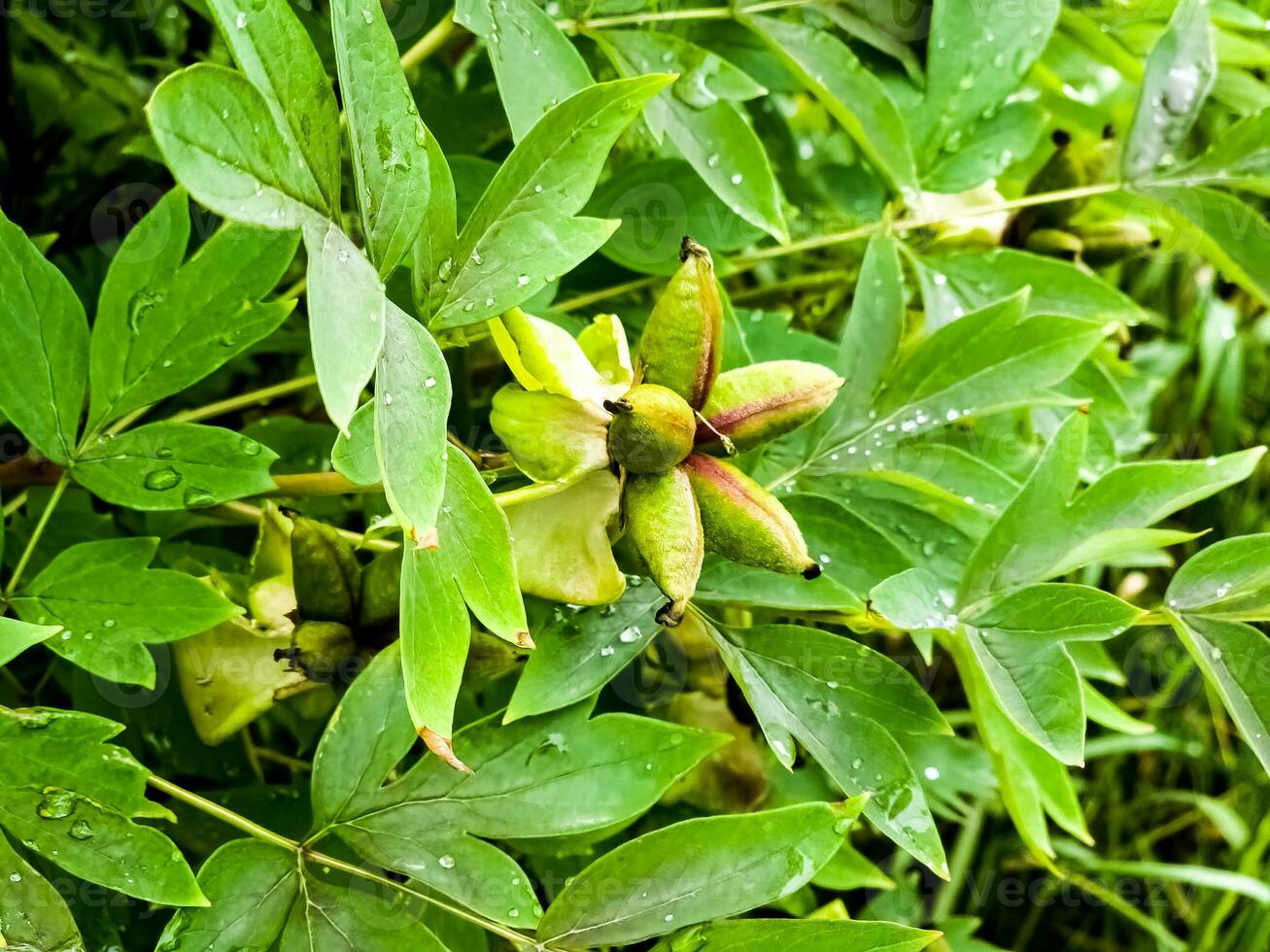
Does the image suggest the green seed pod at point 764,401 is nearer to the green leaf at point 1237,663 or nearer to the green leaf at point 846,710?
the green leaf at point 846,710

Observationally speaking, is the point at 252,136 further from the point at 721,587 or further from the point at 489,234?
the point at 721,587

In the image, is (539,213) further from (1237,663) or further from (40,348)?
(1237,663)

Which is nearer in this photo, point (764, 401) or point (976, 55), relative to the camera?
point (764, 401)

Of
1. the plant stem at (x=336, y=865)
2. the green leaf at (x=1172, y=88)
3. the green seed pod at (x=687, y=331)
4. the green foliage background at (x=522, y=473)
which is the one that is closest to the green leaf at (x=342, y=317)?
the green foliage background at (x=522, y=473)

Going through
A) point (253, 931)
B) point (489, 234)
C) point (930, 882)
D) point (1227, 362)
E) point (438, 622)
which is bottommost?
point (930, 882)

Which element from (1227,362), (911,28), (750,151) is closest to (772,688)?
(750,151)

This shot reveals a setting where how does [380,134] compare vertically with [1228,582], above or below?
above

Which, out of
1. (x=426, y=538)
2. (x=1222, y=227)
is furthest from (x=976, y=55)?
(x=426, y=538)
